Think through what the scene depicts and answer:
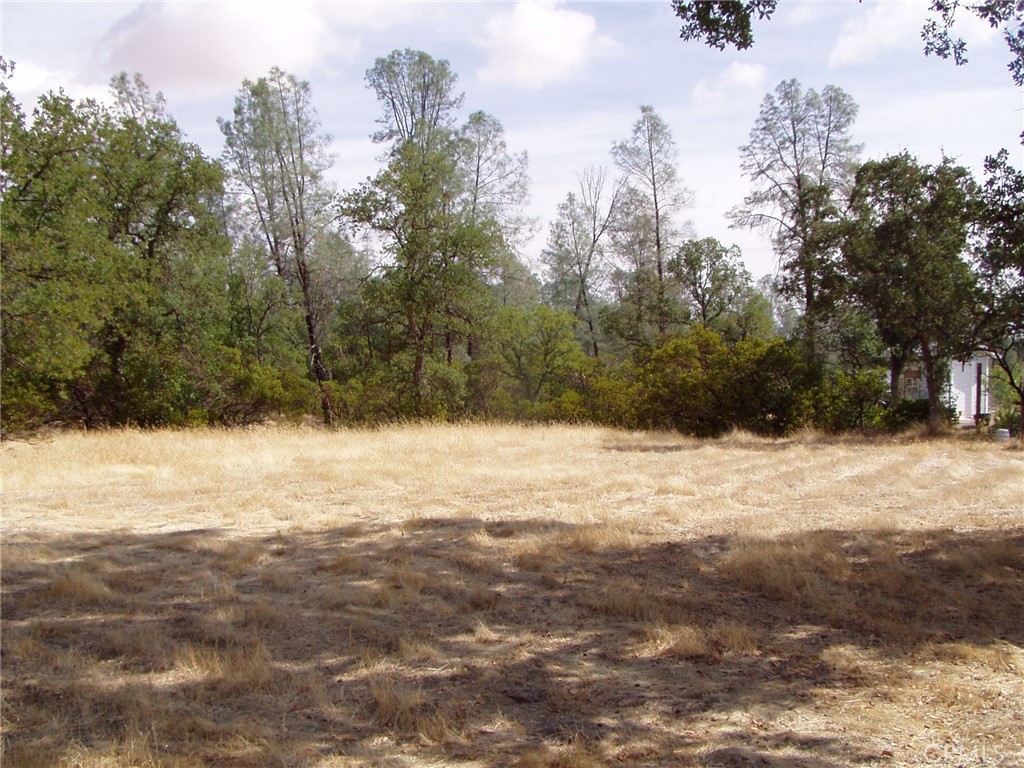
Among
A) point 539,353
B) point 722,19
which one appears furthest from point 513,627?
point 539,353

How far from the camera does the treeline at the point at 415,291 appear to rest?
51.1 ft

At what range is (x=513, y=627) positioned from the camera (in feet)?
16.0

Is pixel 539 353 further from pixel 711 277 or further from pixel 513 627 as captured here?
pixel 513 627

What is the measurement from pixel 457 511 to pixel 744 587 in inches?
152

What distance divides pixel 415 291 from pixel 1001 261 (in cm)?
1583

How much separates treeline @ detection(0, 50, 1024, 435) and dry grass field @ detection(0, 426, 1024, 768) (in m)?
4.14

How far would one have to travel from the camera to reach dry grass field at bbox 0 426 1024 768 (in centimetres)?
341

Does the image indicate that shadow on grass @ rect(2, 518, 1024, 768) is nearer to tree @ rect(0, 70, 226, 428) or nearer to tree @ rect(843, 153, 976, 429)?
tree @ rect(0, 70, 226, 428)

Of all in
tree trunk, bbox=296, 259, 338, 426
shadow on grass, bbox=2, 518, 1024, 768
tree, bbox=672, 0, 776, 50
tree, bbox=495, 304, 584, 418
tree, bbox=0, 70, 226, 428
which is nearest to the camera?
shadow on grass, bbox=2, 518, 1024, 768

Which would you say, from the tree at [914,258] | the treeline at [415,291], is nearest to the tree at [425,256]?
the treeline at [415,291]

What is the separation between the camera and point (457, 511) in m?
8.78

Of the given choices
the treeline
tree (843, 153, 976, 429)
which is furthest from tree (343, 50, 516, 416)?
tree (843, 153, 976, 429)

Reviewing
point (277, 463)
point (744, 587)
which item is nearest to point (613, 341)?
point (277, 463)

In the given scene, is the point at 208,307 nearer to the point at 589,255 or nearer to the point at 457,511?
the point at 457,511
